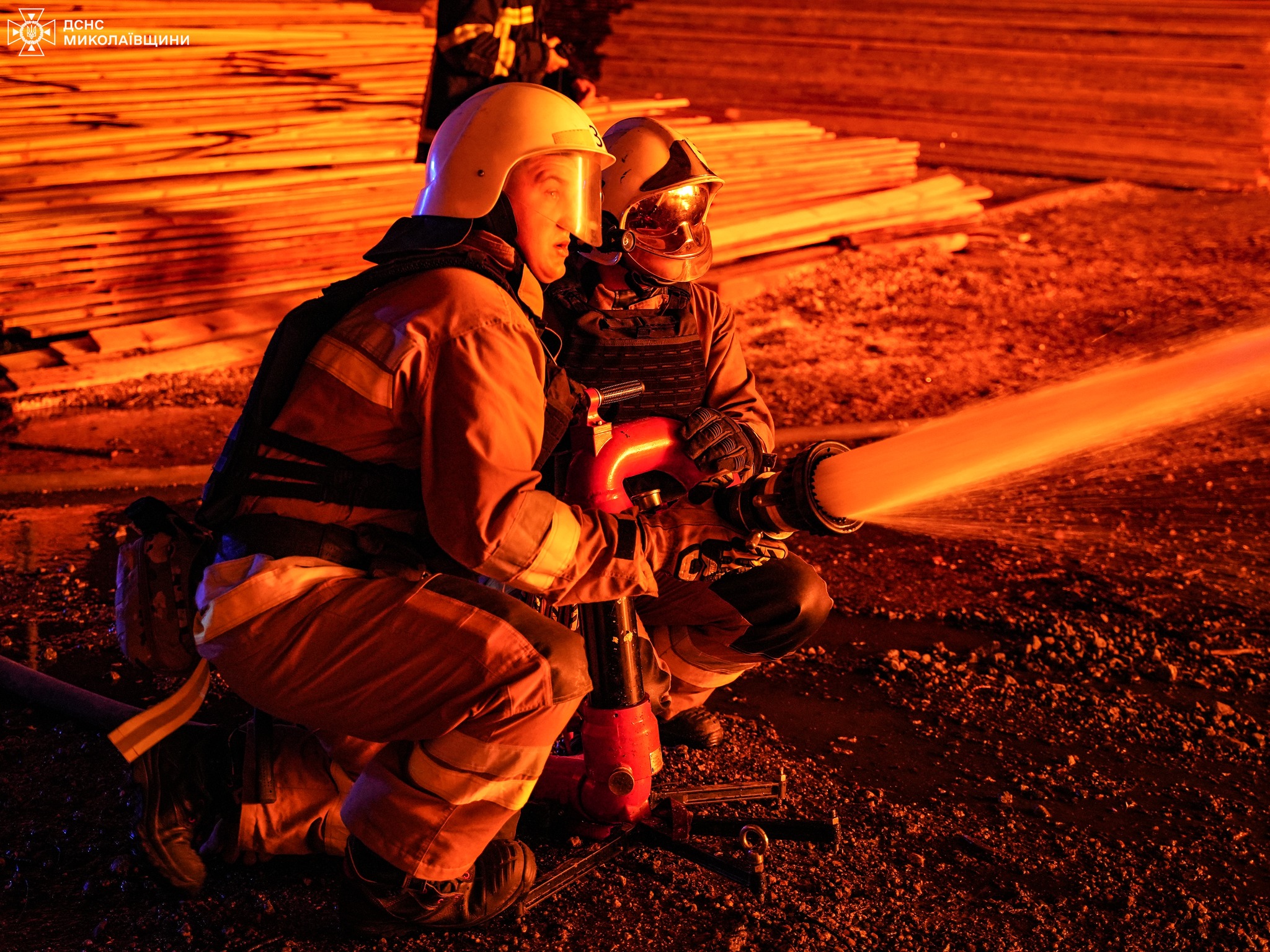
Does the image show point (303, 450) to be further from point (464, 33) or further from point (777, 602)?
point (464, 33)

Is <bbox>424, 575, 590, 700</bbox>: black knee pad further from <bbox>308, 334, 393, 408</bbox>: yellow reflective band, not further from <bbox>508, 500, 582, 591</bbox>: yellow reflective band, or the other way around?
<bbox>308, 334, 393, 408</bbox>: yellow reflective band

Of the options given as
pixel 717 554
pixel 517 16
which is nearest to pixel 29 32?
pixel 517 16

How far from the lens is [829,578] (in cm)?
506

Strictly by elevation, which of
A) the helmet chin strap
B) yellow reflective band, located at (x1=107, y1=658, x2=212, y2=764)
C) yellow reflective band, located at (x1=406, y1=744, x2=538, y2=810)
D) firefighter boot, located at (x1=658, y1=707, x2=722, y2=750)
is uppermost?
the helmet chin strap

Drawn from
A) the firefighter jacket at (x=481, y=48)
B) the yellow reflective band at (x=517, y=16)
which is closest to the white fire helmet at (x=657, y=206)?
the firefighter jacket at (x=481, y=48)

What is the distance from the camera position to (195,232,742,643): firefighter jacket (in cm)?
254

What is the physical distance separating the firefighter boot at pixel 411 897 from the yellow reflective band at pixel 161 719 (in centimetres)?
57

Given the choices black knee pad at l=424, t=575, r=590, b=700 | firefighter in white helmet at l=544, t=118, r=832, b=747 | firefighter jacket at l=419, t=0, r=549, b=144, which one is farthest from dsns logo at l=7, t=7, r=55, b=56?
black knee pad at l=424, t=575, r=590, b=700

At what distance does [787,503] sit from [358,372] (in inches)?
42.6

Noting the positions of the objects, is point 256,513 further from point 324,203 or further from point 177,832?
point 324,203

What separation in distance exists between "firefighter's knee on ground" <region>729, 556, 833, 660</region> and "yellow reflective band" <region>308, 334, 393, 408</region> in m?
1.37

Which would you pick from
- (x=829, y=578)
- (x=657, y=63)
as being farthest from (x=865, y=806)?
(x=657, y=63)

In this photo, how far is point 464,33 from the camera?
7.35m

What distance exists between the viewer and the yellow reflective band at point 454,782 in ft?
8.55
